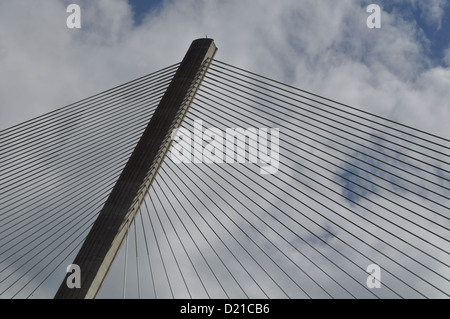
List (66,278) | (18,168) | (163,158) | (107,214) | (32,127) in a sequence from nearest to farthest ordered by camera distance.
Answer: (66,278)
(107,214)
(163,158)
(18,168)
(32,127)

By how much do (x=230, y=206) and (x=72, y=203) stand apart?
4.98 meters

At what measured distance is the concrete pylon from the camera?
12898 millimetres

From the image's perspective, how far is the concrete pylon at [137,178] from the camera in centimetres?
1290

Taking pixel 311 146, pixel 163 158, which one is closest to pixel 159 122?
pixel 163 158

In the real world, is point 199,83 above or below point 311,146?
above

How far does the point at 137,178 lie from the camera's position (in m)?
14.2

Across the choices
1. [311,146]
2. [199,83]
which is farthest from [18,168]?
[311,146]

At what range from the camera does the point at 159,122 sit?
15219 mm
